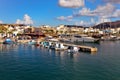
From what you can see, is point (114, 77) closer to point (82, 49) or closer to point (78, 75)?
point (78, 75)

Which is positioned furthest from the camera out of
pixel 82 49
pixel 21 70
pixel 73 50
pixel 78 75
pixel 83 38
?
pixel 83 38

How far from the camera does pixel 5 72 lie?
52.0 metres

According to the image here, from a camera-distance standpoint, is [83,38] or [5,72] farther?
[83,38]

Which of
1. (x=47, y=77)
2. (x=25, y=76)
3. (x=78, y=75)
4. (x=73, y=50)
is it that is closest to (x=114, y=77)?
(x=78, y=75)

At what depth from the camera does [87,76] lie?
48500 millimetres

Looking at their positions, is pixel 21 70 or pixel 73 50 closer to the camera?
pixel 21 70

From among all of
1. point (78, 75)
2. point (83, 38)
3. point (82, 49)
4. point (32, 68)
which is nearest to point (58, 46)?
point (82, 49)

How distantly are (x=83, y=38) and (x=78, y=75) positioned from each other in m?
131

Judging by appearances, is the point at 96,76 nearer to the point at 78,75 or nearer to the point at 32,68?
the point at 78,75

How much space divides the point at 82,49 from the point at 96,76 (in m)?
54.8

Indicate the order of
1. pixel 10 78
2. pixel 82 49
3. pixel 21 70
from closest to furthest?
1. pixel 10 78
2. pixel 21 70
3. pixel 82 49

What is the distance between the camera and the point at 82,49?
103062 mm

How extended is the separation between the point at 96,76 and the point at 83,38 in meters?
131

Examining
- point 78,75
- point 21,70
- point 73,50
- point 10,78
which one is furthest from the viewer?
point 73,50
